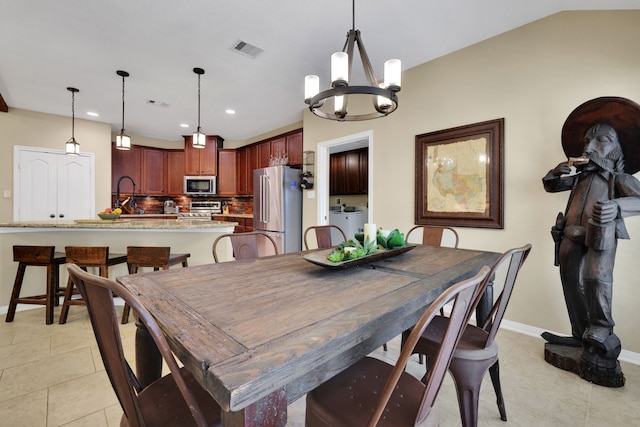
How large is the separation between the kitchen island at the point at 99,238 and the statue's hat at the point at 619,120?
9.90 feet

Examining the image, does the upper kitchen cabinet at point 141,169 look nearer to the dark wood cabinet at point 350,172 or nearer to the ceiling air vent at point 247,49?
the dark wood cabinet at point 350,172

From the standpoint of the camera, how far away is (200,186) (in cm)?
638

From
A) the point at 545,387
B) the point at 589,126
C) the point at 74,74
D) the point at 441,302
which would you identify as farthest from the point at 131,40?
the point at 545,387

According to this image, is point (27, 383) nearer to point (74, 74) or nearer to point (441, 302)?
point (441, 302)

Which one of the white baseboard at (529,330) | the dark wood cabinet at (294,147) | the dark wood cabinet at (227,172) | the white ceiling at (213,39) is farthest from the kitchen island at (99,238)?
the dark wood cabinet at (227,172)

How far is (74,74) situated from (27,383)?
3.33 metres

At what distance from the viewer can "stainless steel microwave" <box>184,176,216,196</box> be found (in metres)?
6.33

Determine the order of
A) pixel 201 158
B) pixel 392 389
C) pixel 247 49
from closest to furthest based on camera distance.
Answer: pixel 392 389, pixel 247 49, pixel 201 158

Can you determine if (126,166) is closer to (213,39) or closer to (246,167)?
(246,167)

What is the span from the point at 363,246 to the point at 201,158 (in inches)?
221

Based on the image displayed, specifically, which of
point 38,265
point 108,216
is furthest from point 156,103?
point 38,265

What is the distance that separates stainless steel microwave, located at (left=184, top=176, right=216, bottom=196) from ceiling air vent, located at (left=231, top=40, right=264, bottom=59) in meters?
3.90

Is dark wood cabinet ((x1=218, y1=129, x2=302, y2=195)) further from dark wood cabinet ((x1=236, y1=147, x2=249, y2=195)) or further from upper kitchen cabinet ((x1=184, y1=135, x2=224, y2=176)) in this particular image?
upper kitchen cabinet ((x1=184, y1=135, x2=224, y2=176))

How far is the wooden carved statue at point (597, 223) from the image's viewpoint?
5.70ft
